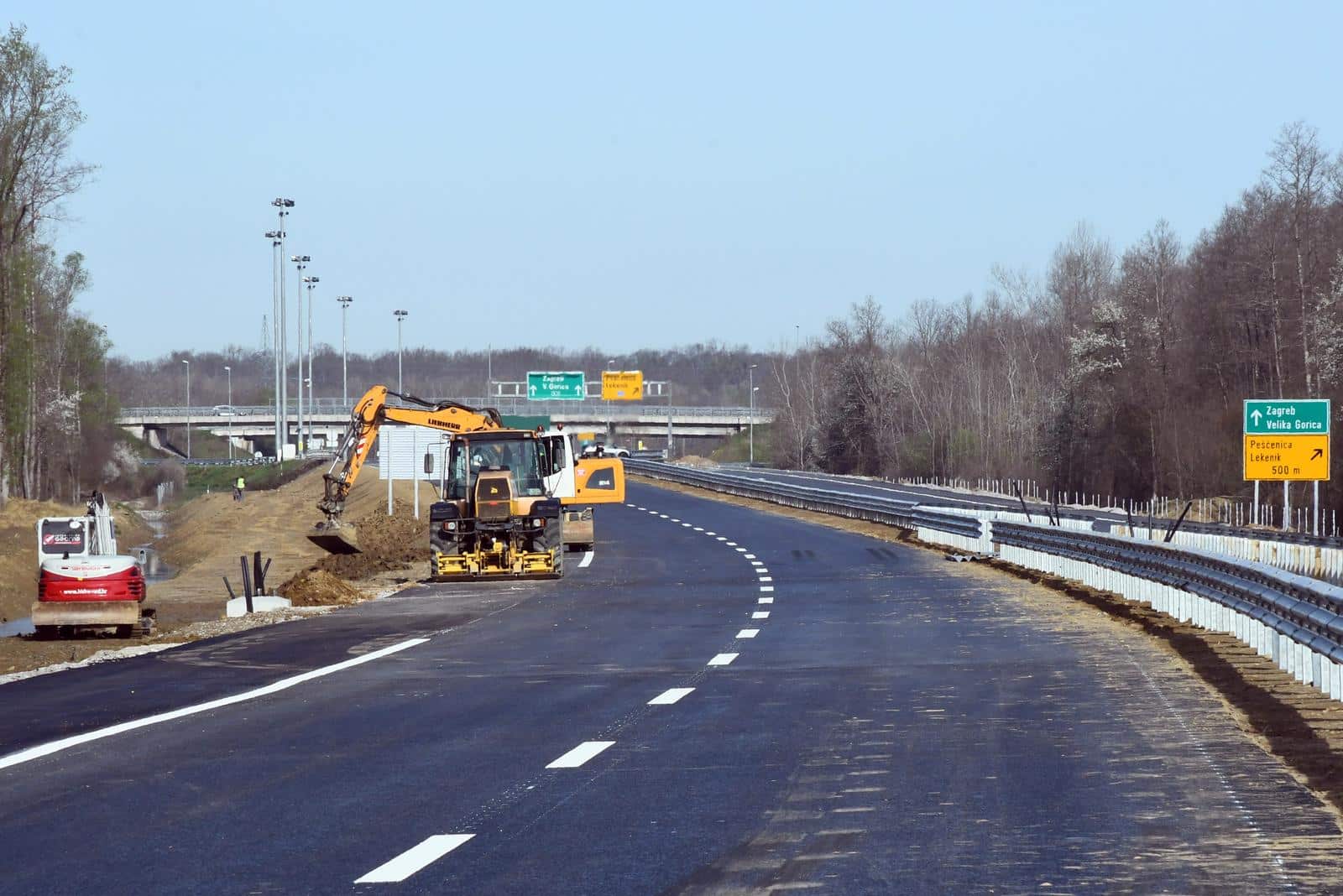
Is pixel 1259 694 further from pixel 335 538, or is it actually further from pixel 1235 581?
pixel 335 538

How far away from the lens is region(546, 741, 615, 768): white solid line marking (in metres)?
9.60

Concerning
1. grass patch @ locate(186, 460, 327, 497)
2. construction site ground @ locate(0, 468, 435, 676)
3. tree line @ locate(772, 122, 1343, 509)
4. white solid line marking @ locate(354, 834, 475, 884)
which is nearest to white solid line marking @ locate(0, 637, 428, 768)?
construction site ground @ locate(0, 468, 435, 676)

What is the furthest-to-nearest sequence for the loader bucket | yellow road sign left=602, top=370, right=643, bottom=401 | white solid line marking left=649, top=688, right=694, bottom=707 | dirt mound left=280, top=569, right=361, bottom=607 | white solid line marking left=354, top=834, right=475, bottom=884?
yellow road sign left=602, top=370, right=643, bottom=401 < the loader bucket < dirt mound left=280, top=569, right=361, bottom=607 < white solid line marking left=649, top=688, right=694, bottom=707 < white solid line marking left=354, top=834, right=475, bottom=884

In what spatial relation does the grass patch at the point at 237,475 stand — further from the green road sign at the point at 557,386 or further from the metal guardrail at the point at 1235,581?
the metal guardrail at the point at 1235,581

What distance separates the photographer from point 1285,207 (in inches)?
3024

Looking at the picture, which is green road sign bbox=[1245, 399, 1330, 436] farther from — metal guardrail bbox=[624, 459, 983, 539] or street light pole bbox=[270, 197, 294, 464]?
street light pole bbox=[270, 197, 294, 464]

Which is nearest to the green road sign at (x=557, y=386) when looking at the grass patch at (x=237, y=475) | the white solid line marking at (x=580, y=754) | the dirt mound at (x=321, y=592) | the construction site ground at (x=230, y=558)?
the grass patch at (x=237, y=475)

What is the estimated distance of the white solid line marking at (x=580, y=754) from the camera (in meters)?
9.60

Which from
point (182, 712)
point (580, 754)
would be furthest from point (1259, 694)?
point (182, 712)

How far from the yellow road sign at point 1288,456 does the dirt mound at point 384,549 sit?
21.3m

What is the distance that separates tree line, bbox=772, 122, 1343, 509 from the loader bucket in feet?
155

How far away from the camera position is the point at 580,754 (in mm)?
9992

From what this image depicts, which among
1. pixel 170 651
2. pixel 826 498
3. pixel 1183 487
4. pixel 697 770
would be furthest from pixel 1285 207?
pixel 697 770

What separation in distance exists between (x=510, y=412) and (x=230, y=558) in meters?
85.8
